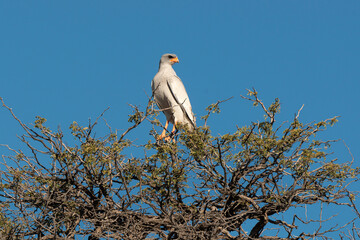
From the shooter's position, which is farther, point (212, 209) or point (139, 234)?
point (212, 209)

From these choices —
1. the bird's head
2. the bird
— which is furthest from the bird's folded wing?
the bird's head

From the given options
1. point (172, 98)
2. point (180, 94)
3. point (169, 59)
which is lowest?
point (172, 98)

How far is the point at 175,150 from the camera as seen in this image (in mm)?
8156

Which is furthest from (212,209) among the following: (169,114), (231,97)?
(169,114)

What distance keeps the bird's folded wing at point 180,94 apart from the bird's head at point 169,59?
0.82 meters

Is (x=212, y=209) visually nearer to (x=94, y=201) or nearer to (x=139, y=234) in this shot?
(x=139, y=234)

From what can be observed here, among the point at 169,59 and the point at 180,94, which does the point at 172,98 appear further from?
the point at 169,59

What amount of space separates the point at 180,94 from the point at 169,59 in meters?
1.44

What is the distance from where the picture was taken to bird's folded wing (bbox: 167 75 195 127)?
11.6 meters

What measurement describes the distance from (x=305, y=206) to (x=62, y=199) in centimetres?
357

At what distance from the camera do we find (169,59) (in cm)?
1282

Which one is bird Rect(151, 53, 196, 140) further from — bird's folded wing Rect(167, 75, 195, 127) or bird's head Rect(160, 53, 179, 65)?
bird's head Rect(160, 53, 179, 65)

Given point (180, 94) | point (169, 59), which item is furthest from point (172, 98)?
point (169, 59)

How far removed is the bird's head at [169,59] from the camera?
1277 centimetres
